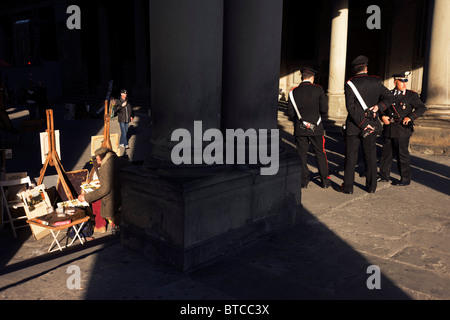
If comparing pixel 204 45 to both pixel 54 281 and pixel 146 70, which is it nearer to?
pixel 54 281

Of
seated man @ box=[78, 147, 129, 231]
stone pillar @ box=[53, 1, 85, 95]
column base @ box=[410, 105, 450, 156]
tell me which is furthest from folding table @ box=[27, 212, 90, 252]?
stone pillar @ box=[53, 1, 85, 95]

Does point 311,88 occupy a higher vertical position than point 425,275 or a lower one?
higher

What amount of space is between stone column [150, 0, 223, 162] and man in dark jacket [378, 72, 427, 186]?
12.8 ft

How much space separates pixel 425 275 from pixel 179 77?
2.92 metres

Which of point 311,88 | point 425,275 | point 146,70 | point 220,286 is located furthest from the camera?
point 146,70

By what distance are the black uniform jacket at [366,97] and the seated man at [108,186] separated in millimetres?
3294

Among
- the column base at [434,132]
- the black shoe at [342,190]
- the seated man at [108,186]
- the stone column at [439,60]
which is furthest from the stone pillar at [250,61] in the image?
the stone column at [439,60]

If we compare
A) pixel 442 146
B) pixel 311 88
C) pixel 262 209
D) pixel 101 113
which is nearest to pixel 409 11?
pixel 442 146

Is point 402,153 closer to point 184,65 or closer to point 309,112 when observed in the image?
point 309,112

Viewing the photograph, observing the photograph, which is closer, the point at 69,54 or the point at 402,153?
the point at 402,153

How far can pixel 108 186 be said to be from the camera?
18.3ft

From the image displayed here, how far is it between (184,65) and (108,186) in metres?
1.93

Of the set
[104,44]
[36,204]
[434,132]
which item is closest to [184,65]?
[36,204]

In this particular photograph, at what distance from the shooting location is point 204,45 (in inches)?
178
